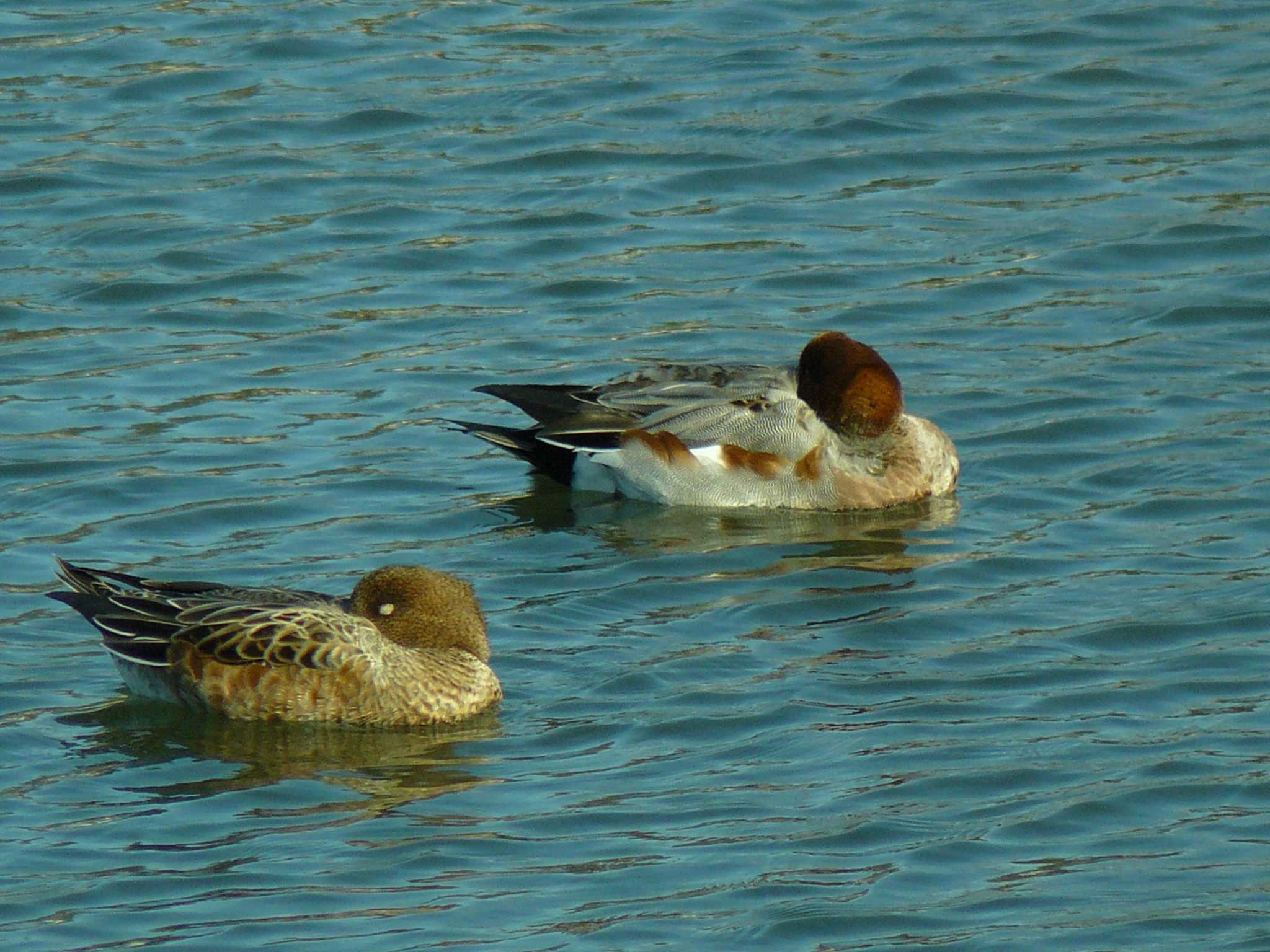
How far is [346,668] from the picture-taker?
9.30 m

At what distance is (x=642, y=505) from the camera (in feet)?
39.9

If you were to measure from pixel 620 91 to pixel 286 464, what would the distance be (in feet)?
18.7

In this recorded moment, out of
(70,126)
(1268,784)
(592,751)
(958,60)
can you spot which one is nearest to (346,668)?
(592,751)

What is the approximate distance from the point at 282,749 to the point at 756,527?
3.26 meters

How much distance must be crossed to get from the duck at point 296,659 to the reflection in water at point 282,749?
0.06m

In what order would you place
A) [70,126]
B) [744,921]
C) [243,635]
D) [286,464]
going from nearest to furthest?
1. [744,921]
2. [243,635]
3. [286,464]
4. [70,126]

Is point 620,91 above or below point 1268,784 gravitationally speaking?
above

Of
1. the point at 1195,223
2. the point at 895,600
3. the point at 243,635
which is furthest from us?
the point at 1195,223

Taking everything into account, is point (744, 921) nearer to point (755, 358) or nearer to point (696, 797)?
point (696, 797)

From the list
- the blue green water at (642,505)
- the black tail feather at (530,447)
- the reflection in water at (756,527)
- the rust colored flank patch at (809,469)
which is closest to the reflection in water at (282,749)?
the blue green water at (642,505)

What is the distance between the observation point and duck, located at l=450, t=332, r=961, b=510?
11961 millimetres

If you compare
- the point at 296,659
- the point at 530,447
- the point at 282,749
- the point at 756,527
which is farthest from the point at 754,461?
the point at 282,749

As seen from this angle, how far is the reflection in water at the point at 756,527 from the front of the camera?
11211 mm

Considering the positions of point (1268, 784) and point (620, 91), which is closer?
point (1268, 784)
